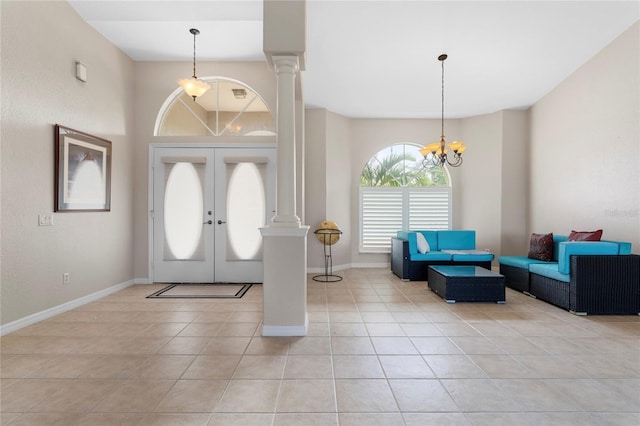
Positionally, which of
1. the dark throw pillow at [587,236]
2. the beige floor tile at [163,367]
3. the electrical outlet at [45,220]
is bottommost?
the beige floor tile at [163,367]

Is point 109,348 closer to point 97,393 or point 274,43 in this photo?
point 97,393

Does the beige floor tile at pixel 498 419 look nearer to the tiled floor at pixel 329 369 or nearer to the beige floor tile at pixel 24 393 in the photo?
the tiled floor at pixel 329 369

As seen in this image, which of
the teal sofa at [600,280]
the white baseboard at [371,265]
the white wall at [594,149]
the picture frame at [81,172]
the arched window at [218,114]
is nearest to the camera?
the teal sofa at [600,280]

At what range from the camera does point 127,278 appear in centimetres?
522

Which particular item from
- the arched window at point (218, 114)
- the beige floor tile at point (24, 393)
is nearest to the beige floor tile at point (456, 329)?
the beige floor tile at point (24, 393)

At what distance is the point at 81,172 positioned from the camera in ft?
13.7

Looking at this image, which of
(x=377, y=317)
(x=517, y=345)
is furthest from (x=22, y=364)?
(x=517, y=345)

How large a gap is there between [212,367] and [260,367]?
0.36 meters

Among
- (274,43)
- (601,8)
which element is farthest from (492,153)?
(274,43)

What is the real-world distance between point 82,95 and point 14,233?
1.92 metres

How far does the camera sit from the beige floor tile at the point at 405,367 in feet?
7.77

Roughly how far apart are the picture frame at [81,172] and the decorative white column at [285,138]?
2620mm

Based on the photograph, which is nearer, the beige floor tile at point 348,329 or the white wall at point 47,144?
the beige floor tile at point 348,329

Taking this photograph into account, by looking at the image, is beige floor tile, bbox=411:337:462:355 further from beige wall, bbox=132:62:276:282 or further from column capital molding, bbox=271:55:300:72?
beige wall, bbox=132:62:276:282
